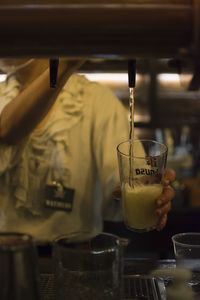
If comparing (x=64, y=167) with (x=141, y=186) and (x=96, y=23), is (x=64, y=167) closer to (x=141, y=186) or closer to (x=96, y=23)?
(x=141, y=186)

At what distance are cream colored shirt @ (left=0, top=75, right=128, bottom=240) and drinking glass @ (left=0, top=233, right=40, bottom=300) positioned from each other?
3.46 feet

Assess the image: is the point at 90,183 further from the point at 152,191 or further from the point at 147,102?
the point at 147,102

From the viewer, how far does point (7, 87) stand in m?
1.99

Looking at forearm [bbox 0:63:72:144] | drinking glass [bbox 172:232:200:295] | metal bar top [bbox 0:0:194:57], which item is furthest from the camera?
forearm [bbox 0:63:72:144]

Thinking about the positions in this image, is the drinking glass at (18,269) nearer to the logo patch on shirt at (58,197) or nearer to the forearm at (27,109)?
the forearm at (27,109)

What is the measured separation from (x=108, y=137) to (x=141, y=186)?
829 mm

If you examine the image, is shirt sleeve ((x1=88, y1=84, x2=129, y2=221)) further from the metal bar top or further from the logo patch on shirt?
the metal bar top

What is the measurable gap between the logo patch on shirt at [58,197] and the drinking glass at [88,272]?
102 centimetres

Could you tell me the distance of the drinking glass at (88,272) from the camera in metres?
0.91

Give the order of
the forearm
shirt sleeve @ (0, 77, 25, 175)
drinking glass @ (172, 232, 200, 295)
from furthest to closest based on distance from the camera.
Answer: shirt sleeve @ (0, 77, 25, 175) < the forearm < drinking glass @ (172, 232, 200, 295)

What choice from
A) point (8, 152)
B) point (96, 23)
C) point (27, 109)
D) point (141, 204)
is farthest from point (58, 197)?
point (96, 23)

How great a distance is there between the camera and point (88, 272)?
92cm

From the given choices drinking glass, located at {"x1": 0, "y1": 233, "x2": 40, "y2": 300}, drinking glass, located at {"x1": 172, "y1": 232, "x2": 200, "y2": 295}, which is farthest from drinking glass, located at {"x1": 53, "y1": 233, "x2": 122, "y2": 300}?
drinking glass, located at {"x1": 172, "y1": 232, "x2": 200, "y2": 295}

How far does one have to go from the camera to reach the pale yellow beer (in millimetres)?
1192
